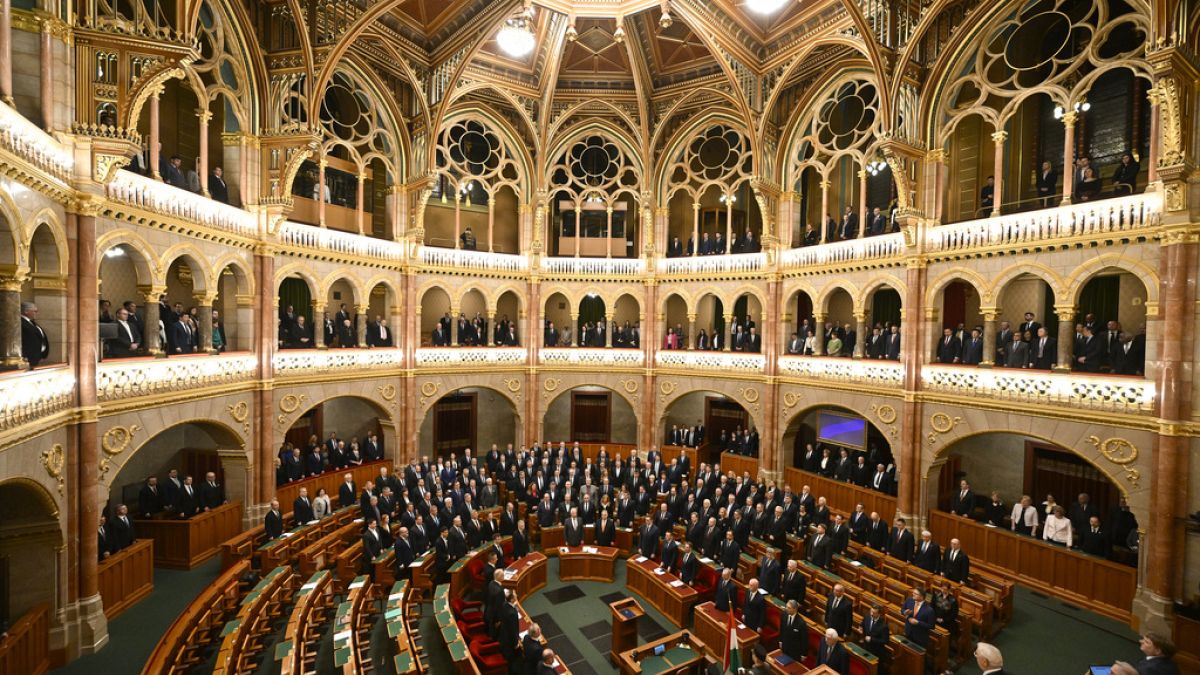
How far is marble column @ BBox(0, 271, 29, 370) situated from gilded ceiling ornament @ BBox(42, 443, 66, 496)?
178 cm

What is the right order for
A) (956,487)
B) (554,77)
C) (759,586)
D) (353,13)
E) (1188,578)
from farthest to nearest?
(554,77), (956,487), (353,13), (759,586), (1188,578)

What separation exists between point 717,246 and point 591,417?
9.79 m

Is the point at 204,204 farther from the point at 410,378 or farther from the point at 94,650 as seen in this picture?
the point at 94,650

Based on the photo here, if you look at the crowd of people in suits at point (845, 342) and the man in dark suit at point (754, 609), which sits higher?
the crowd of people in suits at point (845, 342)

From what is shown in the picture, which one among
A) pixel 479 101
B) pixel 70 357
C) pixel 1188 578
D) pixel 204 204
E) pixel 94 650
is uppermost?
pixel 479 101

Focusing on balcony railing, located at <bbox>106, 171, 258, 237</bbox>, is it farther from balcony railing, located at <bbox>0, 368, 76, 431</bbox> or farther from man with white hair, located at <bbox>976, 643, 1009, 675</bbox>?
man with white hair, located at <bbox>976, 643, 1009, 675</bbox>

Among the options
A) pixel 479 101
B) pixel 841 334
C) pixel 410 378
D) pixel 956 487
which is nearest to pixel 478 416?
pixel 410 378

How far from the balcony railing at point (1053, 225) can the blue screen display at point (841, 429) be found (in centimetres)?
714

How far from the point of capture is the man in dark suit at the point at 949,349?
16078mm

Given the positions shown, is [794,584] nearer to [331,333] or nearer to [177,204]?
[331,333]

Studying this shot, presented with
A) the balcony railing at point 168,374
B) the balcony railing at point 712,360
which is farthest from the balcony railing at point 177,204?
the balcony railing at point 712,360

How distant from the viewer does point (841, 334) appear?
19547 millimetres

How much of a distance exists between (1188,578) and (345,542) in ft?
63.8

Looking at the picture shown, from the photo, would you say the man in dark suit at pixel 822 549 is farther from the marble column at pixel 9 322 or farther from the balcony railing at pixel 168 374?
the marble column at pixel 9 322
